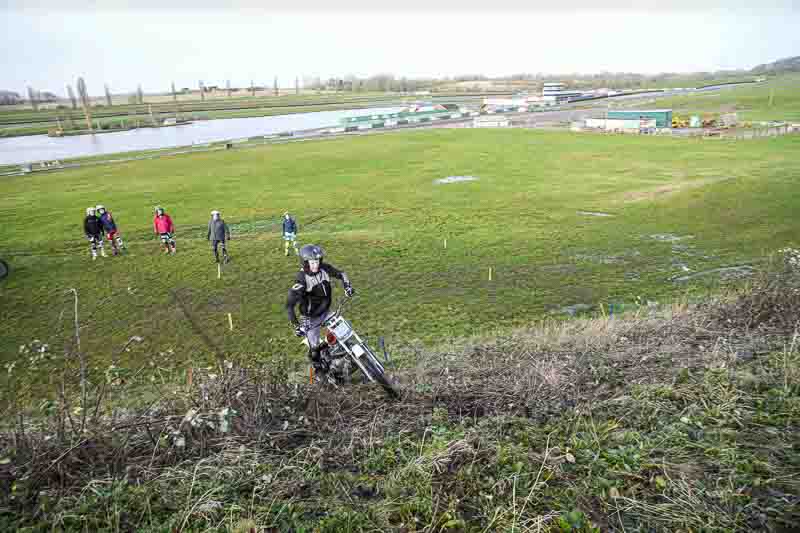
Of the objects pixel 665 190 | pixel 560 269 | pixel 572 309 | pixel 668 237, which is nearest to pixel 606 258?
pixel 560 269

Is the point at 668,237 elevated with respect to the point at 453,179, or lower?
lower

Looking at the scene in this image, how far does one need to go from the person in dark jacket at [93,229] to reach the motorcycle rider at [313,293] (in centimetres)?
1423

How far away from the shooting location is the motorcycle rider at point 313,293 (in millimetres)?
7335

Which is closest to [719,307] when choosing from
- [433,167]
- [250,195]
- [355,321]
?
[355,321]

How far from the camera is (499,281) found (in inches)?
604

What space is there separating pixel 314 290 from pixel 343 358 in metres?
1.18

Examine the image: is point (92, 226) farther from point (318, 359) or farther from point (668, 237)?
point (668, 237)

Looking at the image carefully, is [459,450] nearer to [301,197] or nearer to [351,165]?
[301,197]

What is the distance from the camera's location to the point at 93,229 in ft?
58.5

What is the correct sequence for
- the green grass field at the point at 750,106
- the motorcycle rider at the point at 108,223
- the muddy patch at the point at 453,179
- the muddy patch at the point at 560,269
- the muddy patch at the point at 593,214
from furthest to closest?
the green grass field at the point at 750,106, the muddy patch at the point at 453,179, the muddy patch at the point at 593,214, the motorcycle rider at the point at 108,223, the muddy patch at the point at 560,269

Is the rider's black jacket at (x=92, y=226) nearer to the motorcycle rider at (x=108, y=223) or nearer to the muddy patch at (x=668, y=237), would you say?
the motorcycle rider at (x=108, y=223)

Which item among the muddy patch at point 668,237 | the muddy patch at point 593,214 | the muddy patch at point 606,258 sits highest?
the muddy patch at point 593,214

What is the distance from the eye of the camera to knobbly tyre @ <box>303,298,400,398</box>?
6.85 m

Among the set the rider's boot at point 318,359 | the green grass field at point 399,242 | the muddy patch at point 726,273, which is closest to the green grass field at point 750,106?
the green grass field at point 399,242
